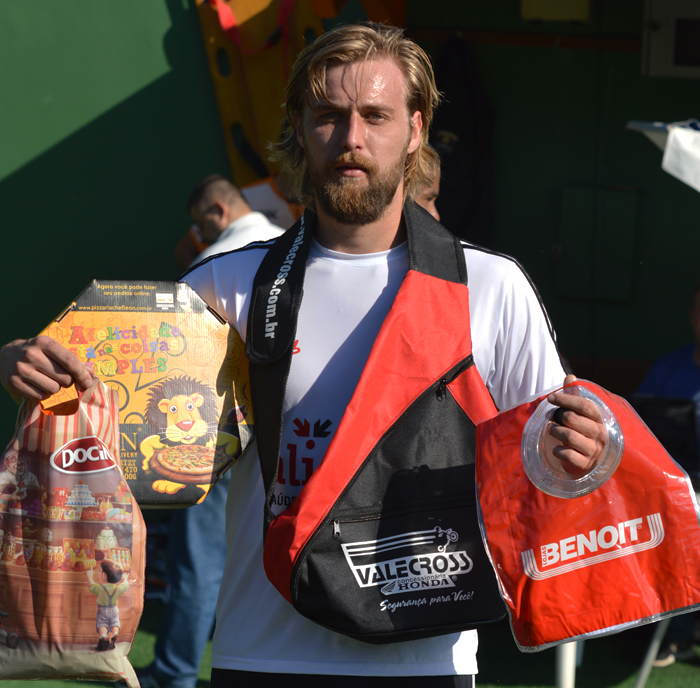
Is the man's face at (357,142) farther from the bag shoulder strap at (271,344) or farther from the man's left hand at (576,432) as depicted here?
the man's left hand at (576,432)

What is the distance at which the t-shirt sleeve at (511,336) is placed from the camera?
1561 millimetres

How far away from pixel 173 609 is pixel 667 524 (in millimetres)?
2437

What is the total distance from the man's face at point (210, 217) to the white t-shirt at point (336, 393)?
257 cm

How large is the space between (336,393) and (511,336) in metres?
0.35

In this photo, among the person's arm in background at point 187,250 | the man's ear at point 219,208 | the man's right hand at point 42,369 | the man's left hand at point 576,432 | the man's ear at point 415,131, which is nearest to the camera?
the man's left hand at point 576,432

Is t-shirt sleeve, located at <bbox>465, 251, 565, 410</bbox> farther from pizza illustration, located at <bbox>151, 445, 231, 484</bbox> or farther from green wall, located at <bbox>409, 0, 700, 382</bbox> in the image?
green wall, located at <bbox>409, 0, 700, 382</bbox>

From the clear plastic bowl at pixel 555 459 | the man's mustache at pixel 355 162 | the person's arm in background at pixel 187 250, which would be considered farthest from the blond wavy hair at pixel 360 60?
the person's arm in background at pixel 187 250

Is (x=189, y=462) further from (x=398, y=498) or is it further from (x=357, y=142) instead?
(x=357, y=142)

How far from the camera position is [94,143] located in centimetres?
505

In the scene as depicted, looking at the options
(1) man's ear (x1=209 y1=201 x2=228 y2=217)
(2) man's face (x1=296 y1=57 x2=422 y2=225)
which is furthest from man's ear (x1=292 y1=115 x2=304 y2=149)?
(1) man's ear (x1=209 y1=201 x2=228 y2=217)

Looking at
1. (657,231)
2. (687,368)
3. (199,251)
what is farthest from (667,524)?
(657,231)

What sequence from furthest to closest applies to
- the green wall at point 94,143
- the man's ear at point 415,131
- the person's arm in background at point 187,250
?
the green wall at point 94,143
the person's arm in background at point 187,250
the man's ear at point 415,131

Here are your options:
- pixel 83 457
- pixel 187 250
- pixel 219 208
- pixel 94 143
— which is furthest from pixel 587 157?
pixel 83 457

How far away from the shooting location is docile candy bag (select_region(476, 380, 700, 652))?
1.37 meters
